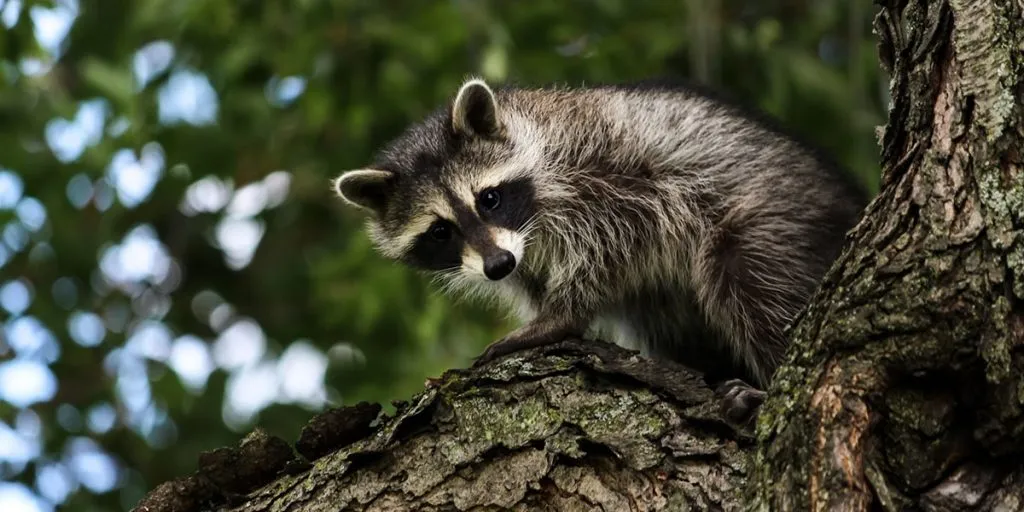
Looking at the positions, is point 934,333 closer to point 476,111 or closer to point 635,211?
point 635,211

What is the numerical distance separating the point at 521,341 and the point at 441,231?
75 cm

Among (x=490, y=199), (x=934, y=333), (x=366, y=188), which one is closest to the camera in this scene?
(x=934, y=333)

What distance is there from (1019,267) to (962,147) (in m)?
0.26

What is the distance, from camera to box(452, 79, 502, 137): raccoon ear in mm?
4316

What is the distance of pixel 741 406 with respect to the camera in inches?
103

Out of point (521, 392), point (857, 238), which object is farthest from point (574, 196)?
point (857, 238)

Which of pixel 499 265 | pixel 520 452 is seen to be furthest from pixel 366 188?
pixel 520 452

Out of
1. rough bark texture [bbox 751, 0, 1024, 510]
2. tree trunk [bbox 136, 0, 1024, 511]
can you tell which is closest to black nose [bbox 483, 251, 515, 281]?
tree trunk [bbox 136, 0, 1024, 511]

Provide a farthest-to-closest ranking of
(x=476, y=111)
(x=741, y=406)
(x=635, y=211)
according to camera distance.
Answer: (x=476, y=111)
(x=635, y=211)
(x=741, y=406)

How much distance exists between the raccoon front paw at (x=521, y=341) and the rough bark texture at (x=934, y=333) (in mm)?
1388

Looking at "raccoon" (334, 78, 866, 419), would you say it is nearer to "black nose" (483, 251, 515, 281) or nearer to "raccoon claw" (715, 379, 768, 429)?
"black nose" (483, 251, 515, 281)

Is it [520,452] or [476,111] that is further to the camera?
[476,111]

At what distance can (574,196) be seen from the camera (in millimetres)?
4281

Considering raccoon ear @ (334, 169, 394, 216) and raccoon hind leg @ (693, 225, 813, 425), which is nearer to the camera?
raccoon hind leg @ (693, 225, 813, 425)
